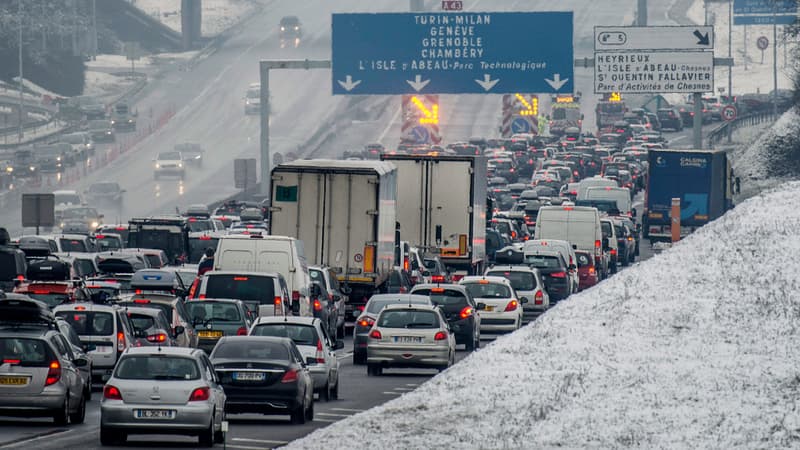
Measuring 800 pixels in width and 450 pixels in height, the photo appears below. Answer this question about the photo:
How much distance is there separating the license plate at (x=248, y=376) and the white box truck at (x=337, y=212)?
605 inches

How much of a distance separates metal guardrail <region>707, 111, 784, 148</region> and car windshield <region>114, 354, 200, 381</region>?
93495 mm

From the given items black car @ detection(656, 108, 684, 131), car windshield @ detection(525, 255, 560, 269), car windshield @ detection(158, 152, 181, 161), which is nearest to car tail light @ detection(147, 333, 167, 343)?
car windshield @ detection(525, 255, 560, 269)

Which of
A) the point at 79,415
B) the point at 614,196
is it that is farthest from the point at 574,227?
the point at 79,415

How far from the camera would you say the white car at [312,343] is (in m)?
27.3

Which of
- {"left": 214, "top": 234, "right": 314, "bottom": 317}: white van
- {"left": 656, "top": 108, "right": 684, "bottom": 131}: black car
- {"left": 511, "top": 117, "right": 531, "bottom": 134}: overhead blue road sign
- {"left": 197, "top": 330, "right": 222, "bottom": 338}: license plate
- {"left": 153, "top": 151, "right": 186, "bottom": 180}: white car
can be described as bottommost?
{"left": 197, "top": 330, "right": 222, "bottom": 338}: license plate

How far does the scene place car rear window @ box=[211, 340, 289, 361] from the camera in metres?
24.5

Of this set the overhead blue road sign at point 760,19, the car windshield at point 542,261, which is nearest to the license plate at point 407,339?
the car windshield at point 542,261

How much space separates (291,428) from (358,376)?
8572 mm

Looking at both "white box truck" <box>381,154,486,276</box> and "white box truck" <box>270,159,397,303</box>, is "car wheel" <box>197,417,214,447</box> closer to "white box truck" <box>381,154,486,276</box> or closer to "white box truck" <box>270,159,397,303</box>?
"white box truck" <box>270,159,397,303</box>

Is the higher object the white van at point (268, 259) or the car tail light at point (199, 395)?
the white van at point (268, 259)

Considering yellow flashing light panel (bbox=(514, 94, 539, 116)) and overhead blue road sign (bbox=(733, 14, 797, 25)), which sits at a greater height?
overhead blue road sign (bbox=(733, 14, 797, 25))

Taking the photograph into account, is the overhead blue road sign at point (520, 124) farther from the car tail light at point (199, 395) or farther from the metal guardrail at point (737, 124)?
the car tail light at point (199, 395)

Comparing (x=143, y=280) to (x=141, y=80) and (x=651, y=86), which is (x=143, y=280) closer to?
(x=651, y=86)

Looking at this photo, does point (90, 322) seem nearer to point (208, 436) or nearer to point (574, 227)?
point (208, 436)
